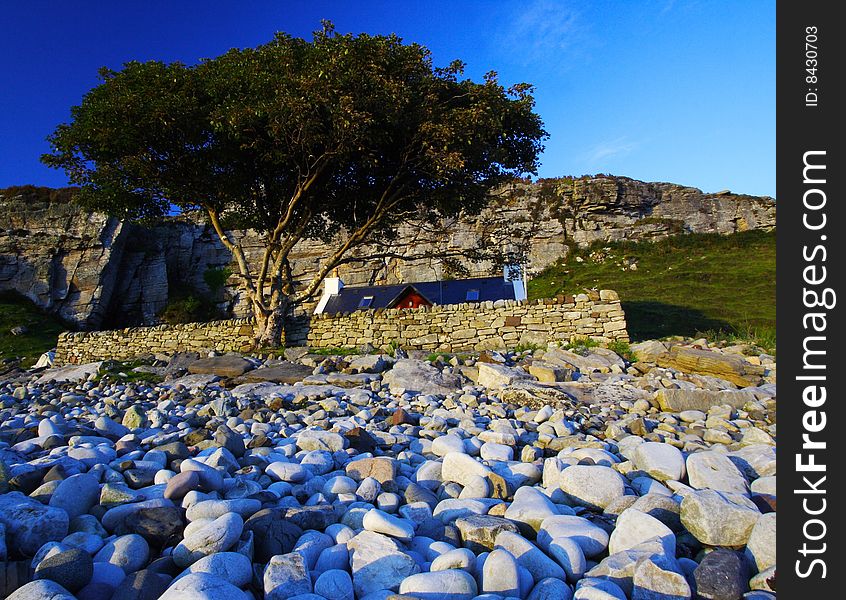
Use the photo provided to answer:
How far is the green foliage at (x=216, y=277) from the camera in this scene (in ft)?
138

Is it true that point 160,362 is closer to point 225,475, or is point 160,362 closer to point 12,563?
point 225,475

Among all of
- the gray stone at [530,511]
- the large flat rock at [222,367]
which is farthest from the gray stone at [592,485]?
the large flat rock at [222,367]

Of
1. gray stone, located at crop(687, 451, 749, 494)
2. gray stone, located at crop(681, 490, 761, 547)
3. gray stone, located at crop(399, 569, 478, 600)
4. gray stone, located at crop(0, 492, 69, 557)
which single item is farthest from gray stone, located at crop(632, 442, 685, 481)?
gray stone, located at crop(0, 492, 69, 557)

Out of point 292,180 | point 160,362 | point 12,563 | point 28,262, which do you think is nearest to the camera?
point 12,563

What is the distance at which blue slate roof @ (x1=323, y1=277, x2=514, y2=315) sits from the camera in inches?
844

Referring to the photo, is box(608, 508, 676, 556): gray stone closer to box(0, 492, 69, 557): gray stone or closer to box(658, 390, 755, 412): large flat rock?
box(0, 492, 69, 557): gray stone

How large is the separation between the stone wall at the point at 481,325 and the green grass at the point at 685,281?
2.75 metres

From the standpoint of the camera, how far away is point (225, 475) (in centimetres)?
298

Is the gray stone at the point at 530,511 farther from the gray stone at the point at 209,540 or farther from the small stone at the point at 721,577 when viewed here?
the gray stone at the point at 209,540

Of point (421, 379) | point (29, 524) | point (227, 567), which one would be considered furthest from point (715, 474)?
point (421, 379)

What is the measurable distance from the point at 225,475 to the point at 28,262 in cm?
3717

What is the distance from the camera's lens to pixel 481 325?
13.6m
